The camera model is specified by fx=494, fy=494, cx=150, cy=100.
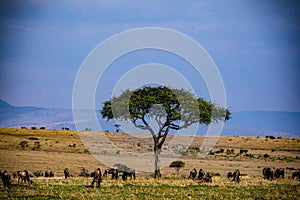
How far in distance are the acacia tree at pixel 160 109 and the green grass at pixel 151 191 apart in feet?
34.8

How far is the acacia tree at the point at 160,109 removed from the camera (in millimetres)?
41250

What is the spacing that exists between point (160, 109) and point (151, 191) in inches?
610

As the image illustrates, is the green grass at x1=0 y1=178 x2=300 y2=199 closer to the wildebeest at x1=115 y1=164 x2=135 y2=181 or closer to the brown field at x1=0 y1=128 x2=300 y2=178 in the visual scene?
the wildebeest at x1=115 y1=164 x2=135 y2=181

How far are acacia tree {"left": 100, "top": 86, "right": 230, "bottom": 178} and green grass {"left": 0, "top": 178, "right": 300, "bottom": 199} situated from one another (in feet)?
34.8

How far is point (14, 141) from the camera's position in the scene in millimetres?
79500

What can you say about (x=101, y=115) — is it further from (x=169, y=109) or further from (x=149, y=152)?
(x=149, y=152)

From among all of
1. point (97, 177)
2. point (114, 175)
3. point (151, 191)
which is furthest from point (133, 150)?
point (151, 191)

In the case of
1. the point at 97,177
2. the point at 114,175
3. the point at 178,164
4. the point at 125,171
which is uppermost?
the point at 178,164

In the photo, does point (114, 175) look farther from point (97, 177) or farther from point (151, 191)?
point (151, 191)

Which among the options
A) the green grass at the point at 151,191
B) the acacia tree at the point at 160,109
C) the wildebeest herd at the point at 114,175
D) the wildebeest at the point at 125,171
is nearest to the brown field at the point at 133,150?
the acacia tree at the point at 160,109

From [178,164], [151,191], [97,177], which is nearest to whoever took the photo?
[151,191]

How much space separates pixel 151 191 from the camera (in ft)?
86.9

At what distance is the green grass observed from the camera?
78.3 feet

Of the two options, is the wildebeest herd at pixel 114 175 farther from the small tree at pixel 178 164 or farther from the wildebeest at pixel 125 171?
the small tree at pixel 178 164
